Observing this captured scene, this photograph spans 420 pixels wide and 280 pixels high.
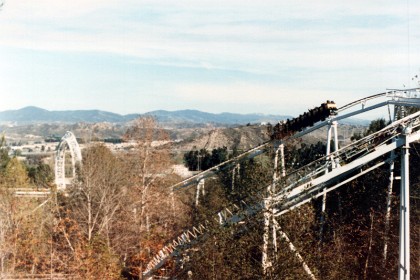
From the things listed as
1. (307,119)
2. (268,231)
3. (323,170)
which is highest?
(307,119)

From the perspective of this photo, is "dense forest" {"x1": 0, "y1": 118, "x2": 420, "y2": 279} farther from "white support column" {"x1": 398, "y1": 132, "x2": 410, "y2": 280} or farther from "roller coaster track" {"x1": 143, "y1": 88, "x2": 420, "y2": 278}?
"white support column" {"x1": 398, "y1": 132, "x2": 410, "y2": 280}

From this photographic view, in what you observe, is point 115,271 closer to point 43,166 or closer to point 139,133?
point 139,133

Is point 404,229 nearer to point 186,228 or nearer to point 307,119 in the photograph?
point 307,119

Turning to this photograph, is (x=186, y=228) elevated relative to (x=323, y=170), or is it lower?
lower

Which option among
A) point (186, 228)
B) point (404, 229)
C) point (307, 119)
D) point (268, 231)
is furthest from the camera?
point (186, 228)

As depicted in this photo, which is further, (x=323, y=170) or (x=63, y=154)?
(x=63, y=154)

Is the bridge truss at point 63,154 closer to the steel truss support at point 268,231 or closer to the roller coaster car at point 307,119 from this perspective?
the roller coaster car at point 307,119

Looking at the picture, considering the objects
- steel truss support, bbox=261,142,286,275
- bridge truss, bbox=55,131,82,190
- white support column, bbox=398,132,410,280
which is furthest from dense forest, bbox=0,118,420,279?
bridge truss, bbox=55,131,82,190

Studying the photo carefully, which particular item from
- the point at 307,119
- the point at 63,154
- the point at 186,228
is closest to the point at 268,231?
the point at 307,119
